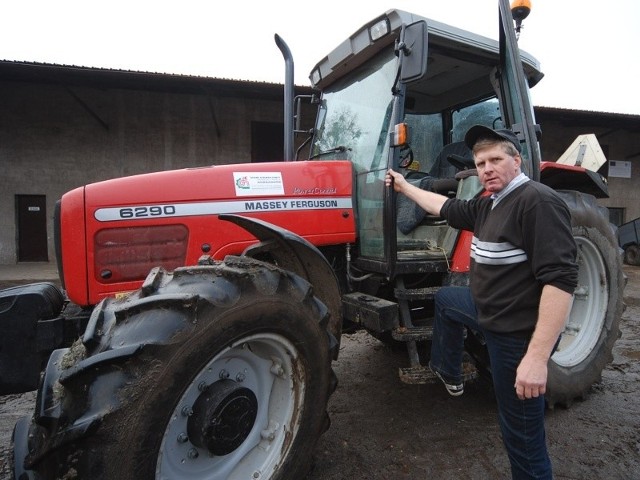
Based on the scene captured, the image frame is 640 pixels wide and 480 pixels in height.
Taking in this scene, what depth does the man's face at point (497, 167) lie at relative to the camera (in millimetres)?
1686

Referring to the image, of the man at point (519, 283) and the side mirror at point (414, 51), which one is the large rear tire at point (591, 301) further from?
the side mirror at point (414, 51)

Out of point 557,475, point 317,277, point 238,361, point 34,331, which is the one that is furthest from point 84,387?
point 557,475

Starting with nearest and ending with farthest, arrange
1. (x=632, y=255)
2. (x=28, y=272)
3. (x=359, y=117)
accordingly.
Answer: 1. (x=359, y=117)
2. (x=28, y=272)
3. (x=632, y=255)

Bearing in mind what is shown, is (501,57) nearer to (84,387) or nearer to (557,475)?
(557,475)

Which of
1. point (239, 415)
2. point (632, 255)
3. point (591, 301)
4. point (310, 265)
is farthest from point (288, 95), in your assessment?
point (632, 255)

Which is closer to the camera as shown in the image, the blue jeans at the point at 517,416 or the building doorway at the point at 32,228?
the blue jeans at the point at 517,416

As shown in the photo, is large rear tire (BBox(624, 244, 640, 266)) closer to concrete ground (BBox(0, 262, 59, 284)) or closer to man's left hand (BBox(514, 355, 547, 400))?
man's left hand (BBox(514, 355, 547, 400))

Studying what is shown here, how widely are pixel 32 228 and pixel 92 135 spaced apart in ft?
9.03

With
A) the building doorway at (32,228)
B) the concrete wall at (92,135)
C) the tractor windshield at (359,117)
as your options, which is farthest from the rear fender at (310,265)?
the building doorway at (32,228)

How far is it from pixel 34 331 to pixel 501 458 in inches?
92.5

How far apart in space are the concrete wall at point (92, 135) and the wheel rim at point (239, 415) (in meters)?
9.64

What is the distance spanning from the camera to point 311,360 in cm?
179

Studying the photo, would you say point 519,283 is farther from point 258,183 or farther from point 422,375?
point 258,183

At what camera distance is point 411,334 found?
240 centimetres
